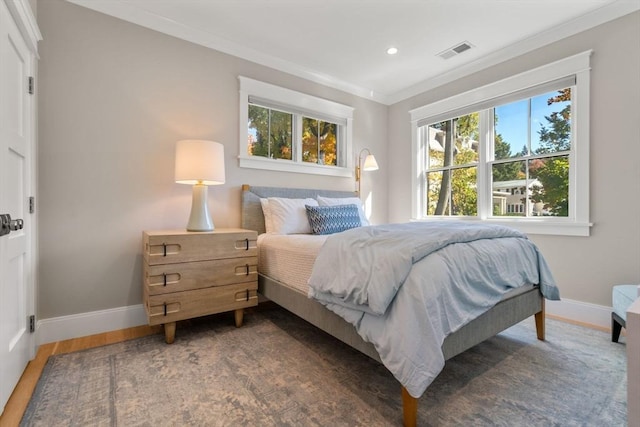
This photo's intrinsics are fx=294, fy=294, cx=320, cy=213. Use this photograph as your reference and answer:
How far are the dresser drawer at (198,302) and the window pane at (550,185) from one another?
2.80 metres

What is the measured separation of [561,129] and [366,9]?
2096 mm

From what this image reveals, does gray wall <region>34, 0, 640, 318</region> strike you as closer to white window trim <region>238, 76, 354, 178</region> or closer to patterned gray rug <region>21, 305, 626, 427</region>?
white window trim <region>238, 76, 354, 178</region>

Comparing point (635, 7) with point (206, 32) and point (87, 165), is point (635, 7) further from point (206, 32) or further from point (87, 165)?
point (87, 165)

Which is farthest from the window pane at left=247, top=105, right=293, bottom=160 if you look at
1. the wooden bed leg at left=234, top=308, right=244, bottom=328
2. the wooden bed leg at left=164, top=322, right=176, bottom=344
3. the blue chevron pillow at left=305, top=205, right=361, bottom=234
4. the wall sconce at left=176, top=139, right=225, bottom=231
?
the wooden bed leg at left=164, top=322, right=176, bottom=344

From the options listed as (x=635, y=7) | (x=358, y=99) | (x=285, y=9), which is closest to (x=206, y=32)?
(x=285, y=9)

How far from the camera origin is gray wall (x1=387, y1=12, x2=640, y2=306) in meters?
2.28

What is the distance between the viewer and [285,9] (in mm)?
2395

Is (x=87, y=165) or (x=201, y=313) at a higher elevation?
(x=87, y=165)

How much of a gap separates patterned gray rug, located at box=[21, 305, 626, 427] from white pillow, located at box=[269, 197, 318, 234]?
98cm

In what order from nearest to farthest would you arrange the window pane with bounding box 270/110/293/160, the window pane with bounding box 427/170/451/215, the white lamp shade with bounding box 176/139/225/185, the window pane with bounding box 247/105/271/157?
the white lamp shade with bounding box 176/139/225/185
the window pane with bounding box 247/105/271/157
the window pane with bounding box 270/110/293/160
the window pane with bounding box 427/170/451/215

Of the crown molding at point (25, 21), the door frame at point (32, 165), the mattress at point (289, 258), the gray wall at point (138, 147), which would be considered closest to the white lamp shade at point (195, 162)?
the gray wall at point (138, 147)

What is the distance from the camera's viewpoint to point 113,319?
2.31 m

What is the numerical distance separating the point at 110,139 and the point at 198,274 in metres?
1.30

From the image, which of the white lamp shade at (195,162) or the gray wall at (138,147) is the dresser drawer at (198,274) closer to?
the gray wall at (138,147)
